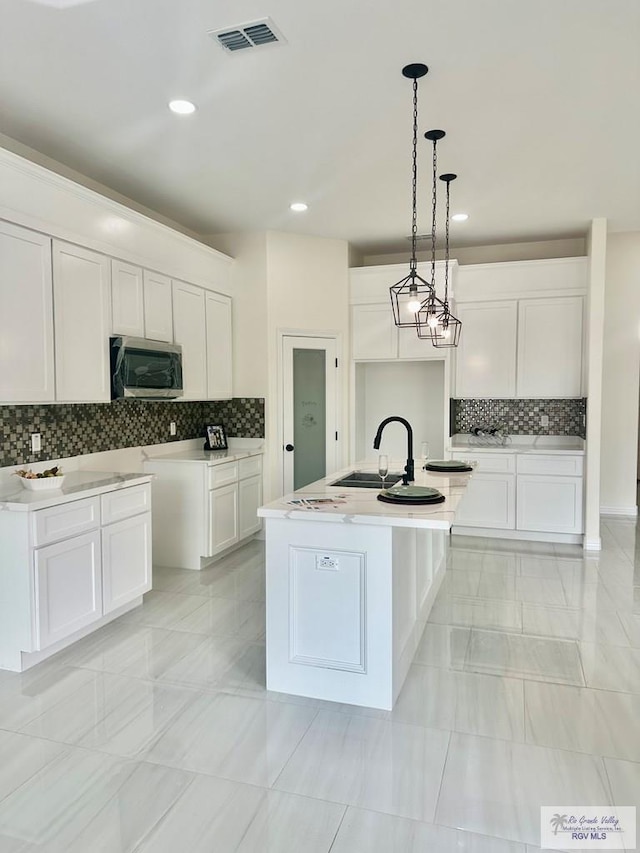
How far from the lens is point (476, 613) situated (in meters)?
3.77

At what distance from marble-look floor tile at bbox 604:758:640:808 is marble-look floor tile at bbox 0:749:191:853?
1591 mm

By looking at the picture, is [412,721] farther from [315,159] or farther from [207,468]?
[315,159]

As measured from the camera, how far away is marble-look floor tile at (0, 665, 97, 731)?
102 inches

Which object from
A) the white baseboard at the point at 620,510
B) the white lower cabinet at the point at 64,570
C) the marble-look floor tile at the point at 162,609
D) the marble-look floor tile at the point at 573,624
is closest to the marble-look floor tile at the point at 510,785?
the marble-look floor tile at the point at 573,624

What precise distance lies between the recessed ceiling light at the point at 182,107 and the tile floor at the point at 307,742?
2.99m

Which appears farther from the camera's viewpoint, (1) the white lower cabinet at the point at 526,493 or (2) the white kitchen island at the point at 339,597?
(1) the white lower cabinet at the point at 526,493

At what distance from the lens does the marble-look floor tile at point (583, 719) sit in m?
2.37

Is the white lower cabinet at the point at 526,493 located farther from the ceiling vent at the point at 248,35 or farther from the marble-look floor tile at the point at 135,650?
the ceiling vent at the point at 248,35

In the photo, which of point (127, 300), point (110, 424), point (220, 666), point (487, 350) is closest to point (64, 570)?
point (220, 666)

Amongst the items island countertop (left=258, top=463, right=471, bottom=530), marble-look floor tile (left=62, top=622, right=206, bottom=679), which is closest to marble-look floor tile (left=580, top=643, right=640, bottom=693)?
island countertop (left=258, top=463, right=471, bottom=530)

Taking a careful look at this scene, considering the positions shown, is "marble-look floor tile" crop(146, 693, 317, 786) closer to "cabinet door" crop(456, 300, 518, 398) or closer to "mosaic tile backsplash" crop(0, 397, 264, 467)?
"mosaic tile backsplash" crop(0, 397, 264, 467)

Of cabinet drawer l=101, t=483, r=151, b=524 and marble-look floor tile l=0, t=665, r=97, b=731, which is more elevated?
cabinet drawer l=101, t=483, r=151, b=524

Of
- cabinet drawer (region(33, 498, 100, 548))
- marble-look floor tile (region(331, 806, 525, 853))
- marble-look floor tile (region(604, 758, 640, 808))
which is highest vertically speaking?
cabinet drawer (region(33, 498, 100, 548))

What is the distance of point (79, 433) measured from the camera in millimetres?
4012
